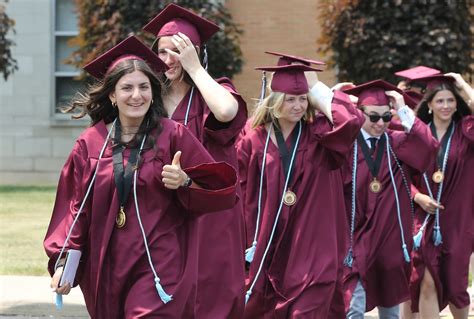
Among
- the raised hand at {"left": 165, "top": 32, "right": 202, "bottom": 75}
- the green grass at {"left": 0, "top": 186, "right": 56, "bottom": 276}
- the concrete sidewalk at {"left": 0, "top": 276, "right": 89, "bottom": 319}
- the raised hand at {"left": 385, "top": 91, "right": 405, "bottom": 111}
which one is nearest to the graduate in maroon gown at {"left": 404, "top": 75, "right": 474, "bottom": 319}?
the raised hand at {"left": 385, "top": 91, "right": 405, "bottom": 111}

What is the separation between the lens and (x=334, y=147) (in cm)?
700

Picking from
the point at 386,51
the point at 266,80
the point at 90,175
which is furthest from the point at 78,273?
the point at 386,51

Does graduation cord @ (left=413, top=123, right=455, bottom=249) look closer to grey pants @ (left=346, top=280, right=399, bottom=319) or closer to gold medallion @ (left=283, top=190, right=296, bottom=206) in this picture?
grey pants @ (left=346, top=280, right=399, bottom=319)

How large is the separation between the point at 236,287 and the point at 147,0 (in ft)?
38.5

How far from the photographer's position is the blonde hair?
7.18m

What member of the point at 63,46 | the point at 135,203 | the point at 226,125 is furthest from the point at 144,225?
the point at 63,46

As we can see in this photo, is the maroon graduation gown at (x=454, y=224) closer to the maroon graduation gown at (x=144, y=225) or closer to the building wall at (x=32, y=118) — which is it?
the maroon graduation gown at (x=144, y=225)

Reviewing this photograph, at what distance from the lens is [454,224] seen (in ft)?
29.7

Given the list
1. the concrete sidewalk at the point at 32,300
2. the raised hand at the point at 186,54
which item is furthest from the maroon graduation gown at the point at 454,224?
the raised hand at the point at 186,54

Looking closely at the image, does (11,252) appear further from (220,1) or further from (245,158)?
(220,1)

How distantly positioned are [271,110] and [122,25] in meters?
10.6

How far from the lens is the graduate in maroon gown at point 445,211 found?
A: 8.99 meters

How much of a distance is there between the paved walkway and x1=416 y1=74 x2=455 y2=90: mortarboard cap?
2.16m

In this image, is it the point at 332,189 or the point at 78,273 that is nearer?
the point at 78,273
